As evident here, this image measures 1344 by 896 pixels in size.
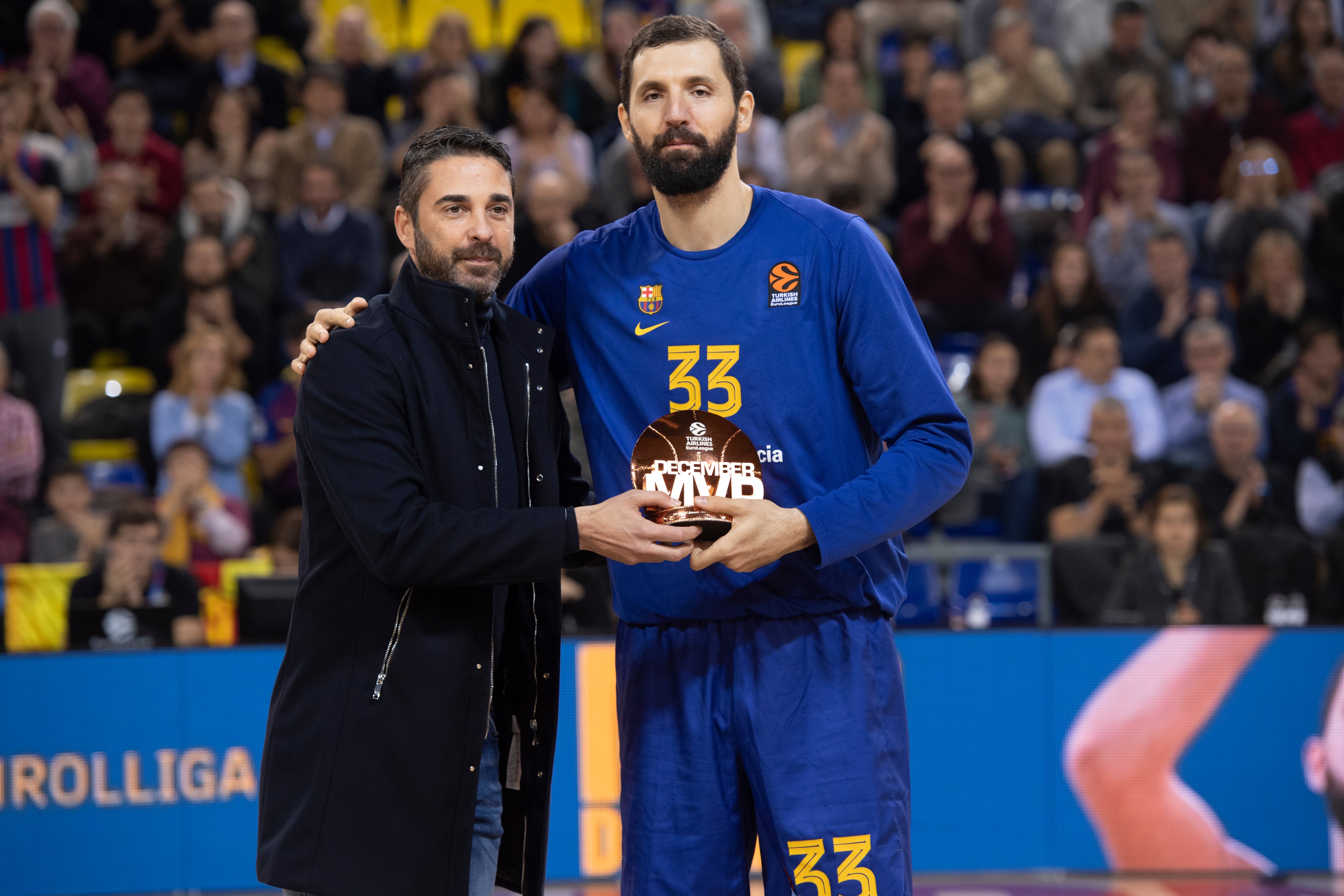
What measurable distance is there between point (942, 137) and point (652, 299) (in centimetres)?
712

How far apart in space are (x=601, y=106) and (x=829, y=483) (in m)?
7.99

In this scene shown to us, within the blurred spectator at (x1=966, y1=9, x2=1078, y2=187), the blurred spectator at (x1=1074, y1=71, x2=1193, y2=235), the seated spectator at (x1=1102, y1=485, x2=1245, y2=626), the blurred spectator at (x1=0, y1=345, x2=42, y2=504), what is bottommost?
the seated spectator at (x1=1102, y1=485, x2=1245, y2=626)

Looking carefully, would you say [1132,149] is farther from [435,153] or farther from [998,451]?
[435,153]

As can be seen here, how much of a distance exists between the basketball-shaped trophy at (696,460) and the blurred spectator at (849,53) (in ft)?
26.4

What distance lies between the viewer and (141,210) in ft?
31.4

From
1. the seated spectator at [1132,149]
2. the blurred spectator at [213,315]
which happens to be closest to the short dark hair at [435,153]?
the blurred spectator at [213,315]

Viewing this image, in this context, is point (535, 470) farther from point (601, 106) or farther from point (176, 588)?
point (601, 106)

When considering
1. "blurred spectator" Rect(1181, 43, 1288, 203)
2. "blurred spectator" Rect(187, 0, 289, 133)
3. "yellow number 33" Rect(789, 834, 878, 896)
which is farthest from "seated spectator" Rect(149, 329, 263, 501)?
"blurred spectator" Rect(1181, 43, 1288, 203)

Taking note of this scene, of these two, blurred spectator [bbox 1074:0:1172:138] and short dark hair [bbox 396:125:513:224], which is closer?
short dark hair [bbox 396:125:513:224]

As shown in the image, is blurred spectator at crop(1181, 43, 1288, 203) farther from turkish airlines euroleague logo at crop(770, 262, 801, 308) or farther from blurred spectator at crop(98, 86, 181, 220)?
turkish airlines euroleague logo at crop(770, 262, 801, 308)

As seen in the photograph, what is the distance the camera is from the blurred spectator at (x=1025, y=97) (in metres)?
10.6

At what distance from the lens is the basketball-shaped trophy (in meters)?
2.83

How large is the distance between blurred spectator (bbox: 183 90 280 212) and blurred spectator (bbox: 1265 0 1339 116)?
7.59m

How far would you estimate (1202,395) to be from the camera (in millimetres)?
8508
